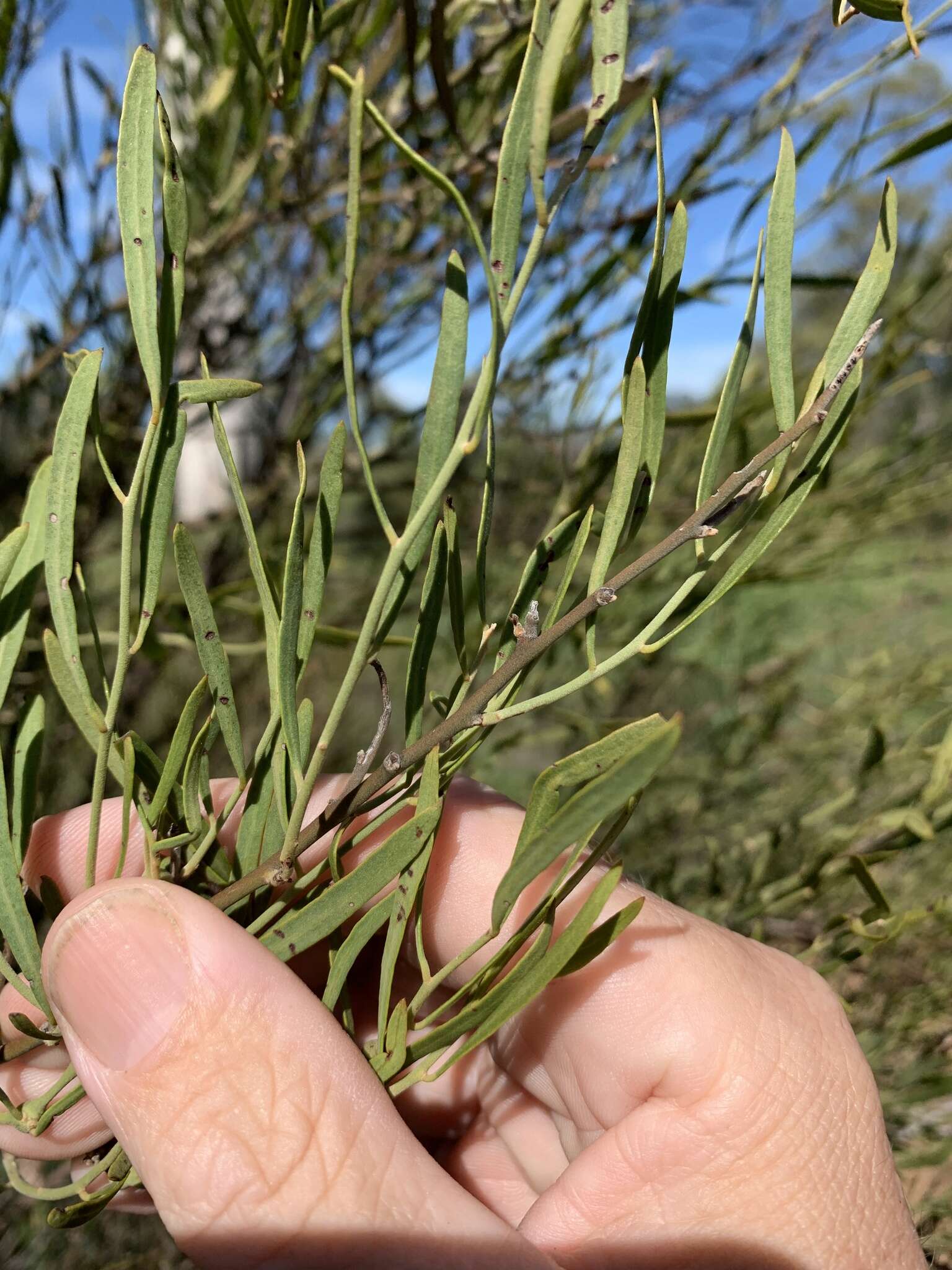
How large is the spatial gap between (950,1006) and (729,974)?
0.41 meters

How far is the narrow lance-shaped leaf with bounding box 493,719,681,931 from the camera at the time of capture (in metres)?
0.28

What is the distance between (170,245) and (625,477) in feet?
0.74

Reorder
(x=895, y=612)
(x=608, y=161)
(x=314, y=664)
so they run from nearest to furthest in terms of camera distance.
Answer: (x=608, y=161) → (x=314, y=664) → (x=895, y=612)

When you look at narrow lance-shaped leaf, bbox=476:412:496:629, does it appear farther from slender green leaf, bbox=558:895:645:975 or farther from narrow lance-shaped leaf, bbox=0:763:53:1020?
narrow lance-shaped leaf, bbox=0:763:53:1020

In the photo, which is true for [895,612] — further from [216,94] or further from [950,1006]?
[216,94]

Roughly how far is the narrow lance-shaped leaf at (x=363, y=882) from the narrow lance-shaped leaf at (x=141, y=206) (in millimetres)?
215

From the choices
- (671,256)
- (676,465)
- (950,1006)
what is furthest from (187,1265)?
(671,256)

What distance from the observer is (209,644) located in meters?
0.44

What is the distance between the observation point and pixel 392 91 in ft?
2.75

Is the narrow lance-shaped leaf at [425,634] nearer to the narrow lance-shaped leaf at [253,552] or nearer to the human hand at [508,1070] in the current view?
the narrow lance-shaped leaf at [253,552]

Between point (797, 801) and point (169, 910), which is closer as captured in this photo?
point (169, 910)

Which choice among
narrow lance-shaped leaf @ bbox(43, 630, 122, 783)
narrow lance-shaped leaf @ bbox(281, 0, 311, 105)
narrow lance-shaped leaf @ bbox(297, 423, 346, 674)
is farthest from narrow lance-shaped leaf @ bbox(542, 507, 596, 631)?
narrow lance-shaped leaf @ bbox(281, 0, 311, 105)

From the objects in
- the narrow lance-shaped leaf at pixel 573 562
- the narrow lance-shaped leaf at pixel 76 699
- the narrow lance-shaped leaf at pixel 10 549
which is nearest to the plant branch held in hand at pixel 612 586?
the narrow lance-shaped leaf at pixel 573 562

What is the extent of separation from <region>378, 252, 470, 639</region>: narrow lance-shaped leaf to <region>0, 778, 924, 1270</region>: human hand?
29 centimetres
